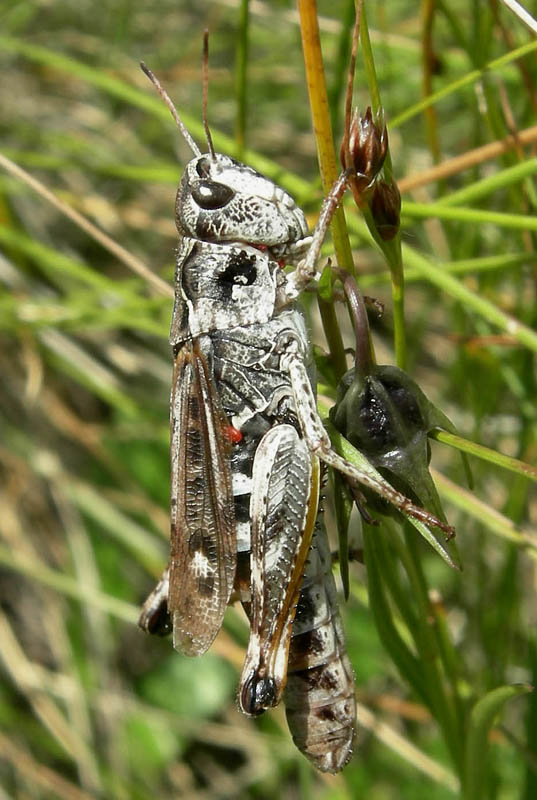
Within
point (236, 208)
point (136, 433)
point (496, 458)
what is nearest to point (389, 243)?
point (496, 458)

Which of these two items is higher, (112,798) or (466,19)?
(466,19)

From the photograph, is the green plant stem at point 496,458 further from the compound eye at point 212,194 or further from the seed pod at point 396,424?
the compound eye at point 212,194

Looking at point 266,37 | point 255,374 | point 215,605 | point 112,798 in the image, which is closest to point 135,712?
point 112,798

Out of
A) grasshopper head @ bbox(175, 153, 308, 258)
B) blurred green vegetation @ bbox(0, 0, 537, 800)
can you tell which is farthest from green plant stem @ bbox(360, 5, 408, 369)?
blurred green vegetation @ bbox(0, 0, 537, 800)

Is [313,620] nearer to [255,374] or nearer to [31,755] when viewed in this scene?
[255,374]

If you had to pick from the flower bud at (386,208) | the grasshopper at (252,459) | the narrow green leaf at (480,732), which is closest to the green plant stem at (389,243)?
the flower bud at (386,208)

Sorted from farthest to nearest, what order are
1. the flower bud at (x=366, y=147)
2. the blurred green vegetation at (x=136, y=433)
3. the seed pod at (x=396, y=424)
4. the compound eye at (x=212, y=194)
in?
the blurred green vegetation at (x=136, y=433) < the compound eye at (x=212, y=194) < the seed pod at (x=396, y=424) < the flower bud at (x=366, y=147)
